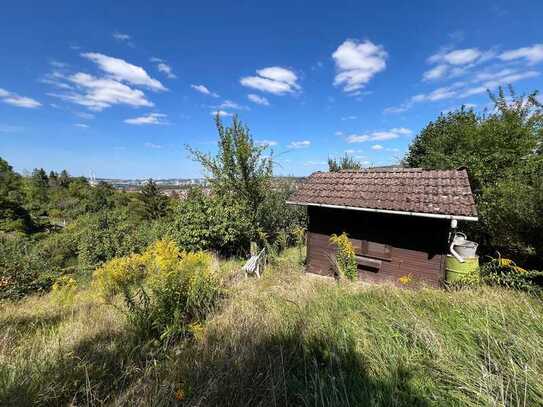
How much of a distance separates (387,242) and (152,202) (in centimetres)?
4216

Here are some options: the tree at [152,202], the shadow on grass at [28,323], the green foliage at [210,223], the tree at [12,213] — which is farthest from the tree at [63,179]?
the shadow on grass at [28,323]

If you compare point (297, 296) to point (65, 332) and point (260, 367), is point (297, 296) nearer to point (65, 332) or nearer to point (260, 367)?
point (260, 367)

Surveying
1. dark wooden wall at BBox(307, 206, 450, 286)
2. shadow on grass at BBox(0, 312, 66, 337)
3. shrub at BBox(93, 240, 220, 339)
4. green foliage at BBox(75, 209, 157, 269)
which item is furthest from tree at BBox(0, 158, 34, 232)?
dark wooden wall at BBox(307, 206, 450, 286)

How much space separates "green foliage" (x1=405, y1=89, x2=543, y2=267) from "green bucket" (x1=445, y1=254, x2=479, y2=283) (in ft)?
4.93

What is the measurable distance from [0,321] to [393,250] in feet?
28.6

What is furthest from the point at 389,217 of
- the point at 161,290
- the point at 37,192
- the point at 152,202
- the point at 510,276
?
the point at 37,192

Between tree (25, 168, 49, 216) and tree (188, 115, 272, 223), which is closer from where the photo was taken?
tree (188, 115, 272, 223)

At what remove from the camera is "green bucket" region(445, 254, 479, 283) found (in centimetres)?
603

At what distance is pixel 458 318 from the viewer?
2.99m

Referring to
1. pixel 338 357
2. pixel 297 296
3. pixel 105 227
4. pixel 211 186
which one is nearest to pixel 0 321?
pixel 297 296

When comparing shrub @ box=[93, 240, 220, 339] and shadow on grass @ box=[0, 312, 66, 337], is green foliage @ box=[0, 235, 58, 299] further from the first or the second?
shrub @ box=[93, 240, 220, 339]

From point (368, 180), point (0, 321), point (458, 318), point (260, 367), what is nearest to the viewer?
point (260, 367)

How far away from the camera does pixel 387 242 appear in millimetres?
7301

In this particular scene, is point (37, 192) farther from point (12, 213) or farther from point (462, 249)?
point (462, 249)
